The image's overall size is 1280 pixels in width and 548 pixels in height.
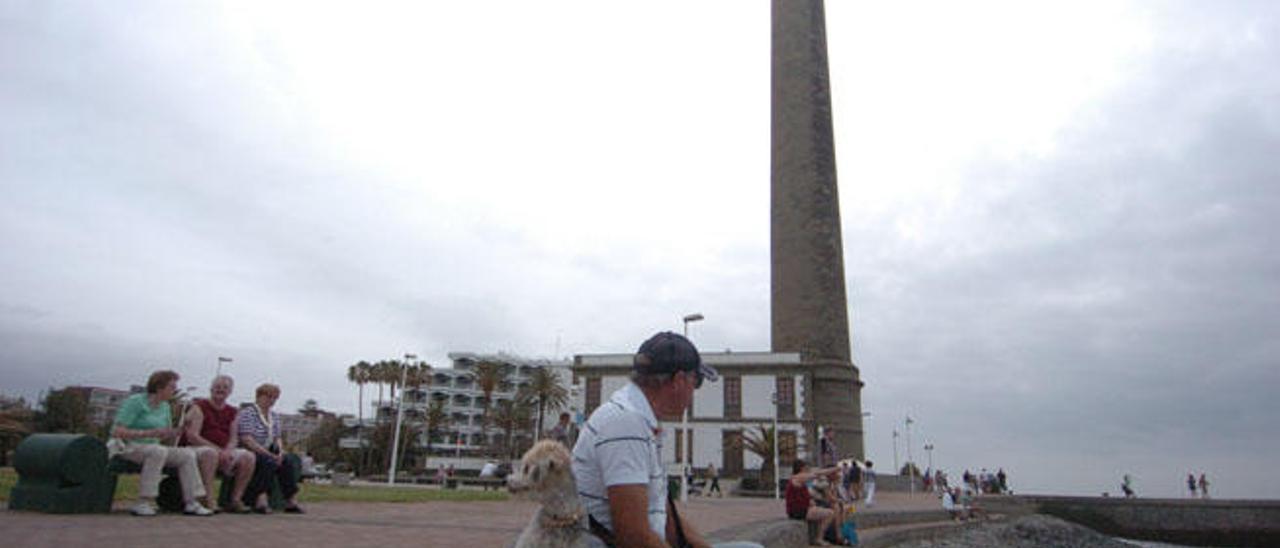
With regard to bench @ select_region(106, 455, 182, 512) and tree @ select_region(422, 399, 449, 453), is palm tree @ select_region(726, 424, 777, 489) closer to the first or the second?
bench @ select_region(106, 455, 182, 512)

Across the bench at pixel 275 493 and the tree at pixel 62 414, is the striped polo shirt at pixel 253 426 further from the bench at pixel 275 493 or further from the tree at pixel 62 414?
the tree at pixel 62 414

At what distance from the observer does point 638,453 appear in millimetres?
2471

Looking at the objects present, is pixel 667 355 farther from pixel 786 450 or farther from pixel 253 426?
pixel 786 450

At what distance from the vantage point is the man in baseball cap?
242cm

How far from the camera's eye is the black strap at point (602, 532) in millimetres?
2604

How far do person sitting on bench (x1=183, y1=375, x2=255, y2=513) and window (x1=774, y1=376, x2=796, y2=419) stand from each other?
102 feet

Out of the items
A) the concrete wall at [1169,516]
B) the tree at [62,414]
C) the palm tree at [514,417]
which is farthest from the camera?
the palm tree at [514,417]

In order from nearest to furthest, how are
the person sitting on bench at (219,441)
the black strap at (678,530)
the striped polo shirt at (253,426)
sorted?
1. the black strap at (678,530)
2. the person sitting on bench at (219,441)
3. the striped polo shirt at (253,426)

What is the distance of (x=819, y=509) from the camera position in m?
10.0

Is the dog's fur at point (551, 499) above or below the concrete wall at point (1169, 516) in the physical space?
above

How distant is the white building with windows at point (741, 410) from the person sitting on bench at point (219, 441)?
29.8 m

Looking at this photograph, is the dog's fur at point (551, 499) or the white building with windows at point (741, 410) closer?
the dog's fur at point (551, 499)

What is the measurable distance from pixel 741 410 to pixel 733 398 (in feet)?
2.54

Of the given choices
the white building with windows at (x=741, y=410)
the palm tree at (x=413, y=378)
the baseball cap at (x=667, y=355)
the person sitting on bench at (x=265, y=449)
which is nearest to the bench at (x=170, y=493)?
the person sitting on bench at (x=265, y=449)
